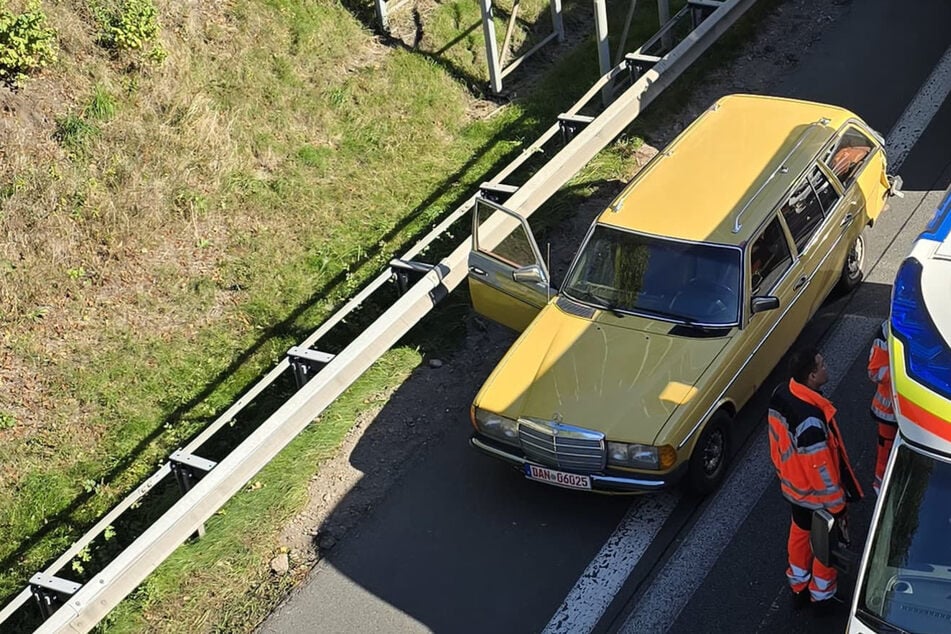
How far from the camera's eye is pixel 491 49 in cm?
1289

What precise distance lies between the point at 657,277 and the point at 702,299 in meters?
0.39

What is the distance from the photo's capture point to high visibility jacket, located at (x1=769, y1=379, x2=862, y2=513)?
6.28 meters

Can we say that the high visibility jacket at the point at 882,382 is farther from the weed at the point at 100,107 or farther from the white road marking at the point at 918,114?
the weed at the point at 100,107

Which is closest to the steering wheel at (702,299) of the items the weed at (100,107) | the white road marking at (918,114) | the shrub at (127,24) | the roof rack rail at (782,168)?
the roof rack rail at (782,168)

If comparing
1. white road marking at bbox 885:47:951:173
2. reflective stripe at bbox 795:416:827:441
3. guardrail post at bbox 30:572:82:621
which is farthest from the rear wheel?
guardrail post at bbox 30:572:82:621

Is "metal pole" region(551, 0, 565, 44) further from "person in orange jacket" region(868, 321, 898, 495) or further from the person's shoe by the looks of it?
the person's shoe

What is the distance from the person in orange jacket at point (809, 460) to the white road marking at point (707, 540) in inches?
34.0

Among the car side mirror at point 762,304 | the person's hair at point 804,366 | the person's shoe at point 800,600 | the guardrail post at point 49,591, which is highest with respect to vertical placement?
the person's hair at point 804,366

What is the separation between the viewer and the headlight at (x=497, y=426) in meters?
7.83

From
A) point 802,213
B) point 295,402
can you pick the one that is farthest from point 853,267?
point 295,402

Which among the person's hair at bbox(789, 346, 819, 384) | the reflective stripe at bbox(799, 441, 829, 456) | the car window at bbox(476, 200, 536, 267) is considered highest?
the person's hair at bbox(789, 346, 819, 384)

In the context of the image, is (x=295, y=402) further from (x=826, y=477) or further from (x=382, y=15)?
(x=382, y=15)

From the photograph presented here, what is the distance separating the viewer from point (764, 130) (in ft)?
30.7

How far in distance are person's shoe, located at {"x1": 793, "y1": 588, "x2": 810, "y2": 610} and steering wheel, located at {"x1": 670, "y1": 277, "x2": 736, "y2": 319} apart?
81.5 inches
